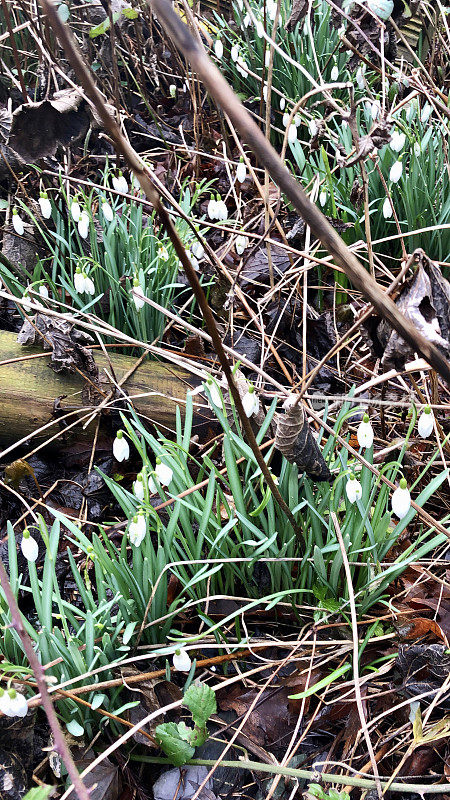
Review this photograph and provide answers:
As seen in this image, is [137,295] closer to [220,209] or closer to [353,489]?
[220,209]

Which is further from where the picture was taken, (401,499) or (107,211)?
(107,211)

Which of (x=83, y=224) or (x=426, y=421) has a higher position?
(x=83, y=224)

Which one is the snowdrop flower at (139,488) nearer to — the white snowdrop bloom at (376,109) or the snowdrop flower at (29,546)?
the snowdrop flower at (29,546)

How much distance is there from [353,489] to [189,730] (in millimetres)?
695

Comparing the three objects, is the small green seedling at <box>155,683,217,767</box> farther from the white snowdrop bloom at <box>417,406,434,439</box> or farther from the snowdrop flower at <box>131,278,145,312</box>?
the snowdrop flower at <box>131,278,145,312</box>

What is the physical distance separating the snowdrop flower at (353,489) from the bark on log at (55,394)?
2.67 feet

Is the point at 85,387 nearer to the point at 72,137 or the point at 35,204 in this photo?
the point at 72,137

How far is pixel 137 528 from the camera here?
1.48 meters

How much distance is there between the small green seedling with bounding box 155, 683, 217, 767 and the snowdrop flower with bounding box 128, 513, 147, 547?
36cm

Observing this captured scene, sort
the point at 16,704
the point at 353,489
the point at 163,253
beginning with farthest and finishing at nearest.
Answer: the point at 163,253 → the point at 353,489 → the point at 16,704

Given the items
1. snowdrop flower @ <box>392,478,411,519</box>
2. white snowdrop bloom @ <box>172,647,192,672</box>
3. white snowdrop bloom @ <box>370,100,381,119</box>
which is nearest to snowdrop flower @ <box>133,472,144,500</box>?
white snowdrop bloom @ <box>172,647,192,672</box>

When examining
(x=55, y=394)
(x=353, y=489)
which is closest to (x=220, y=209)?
(x=55, y=394)

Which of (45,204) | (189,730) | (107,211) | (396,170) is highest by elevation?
(45,204)

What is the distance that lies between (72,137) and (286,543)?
163 centimetres
